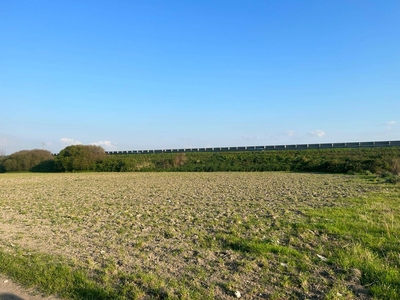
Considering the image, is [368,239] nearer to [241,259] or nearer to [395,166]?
[241,259]

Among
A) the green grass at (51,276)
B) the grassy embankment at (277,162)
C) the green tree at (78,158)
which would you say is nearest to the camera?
the green grass at (51,276)

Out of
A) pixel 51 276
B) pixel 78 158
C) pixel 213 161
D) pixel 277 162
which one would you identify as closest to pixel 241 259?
pixel 51 276

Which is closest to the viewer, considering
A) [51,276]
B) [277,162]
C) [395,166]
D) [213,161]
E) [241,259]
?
[51,276]

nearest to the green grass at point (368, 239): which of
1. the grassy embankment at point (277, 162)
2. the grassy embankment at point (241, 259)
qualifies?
the grassy embankment at point (241, 259)

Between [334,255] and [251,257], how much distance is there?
1915mm

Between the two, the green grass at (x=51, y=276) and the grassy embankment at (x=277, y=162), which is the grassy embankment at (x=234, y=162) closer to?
the grassy embankment at (x=277, y=162)

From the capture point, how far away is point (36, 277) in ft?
19.9

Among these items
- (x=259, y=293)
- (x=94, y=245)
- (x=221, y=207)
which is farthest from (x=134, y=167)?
(x=259, y=293)

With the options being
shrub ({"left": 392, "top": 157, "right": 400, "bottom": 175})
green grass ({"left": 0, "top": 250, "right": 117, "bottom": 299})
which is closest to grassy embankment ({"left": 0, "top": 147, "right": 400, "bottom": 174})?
shrub ({"left": 392, "top": 157, "right": 400, "bottom": 175})

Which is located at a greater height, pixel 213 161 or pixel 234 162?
pixel 213 161

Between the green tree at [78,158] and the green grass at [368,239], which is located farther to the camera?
the green tree at [78,158]

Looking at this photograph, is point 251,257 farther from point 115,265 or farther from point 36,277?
point 36,277

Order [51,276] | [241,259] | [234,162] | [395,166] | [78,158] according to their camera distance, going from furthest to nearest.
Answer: [78,158]
[234,162]
[395,166]
[241,259]
[51,276]

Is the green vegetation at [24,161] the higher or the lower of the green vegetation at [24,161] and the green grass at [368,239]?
the higher
